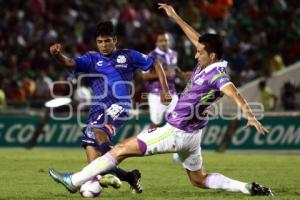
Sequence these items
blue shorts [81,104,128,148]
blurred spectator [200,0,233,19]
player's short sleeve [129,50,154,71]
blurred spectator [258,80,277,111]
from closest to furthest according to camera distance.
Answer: blue shorts [81,104,128,148], player's short sleeve [129,50,154,71], blurred spectator [258,80,277,111], blurred spectator [200,0,233,19]

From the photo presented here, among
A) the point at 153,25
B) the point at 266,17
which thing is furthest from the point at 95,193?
the point at 266,17

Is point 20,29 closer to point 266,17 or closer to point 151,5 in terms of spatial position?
point 151,5

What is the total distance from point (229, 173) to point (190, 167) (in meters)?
4.77

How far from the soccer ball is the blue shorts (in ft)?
2.77

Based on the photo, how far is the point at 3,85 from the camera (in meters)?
27.4

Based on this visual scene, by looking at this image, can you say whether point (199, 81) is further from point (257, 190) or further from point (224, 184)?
point (257, 190)

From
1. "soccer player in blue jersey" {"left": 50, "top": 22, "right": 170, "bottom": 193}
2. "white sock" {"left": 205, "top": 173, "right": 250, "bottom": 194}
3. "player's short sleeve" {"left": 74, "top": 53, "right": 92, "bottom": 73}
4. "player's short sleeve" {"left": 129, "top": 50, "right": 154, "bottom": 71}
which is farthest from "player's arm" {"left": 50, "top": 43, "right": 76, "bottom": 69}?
"white sock" {"left": 205, "top": 173, "right": 250, "bottom": 194}

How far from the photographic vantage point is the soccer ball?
12219mm

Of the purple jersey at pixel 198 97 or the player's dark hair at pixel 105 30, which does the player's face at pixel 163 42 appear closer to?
the player's dark hair at pixel 105 30

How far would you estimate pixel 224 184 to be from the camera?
1207cm

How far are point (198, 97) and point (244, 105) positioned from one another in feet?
3.16

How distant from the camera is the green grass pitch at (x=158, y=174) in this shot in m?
12.7

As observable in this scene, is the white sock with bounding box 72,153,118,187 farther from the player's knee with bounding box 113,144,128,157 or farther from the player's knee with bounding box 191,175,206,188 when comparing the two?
the player's knee with bounding box 191,175,206,188

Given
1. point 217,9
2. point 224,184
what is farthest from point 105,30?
A: point 217,9
